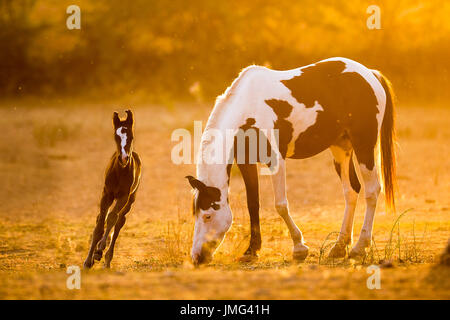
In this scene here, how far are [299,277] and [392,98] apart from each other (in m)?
3.34

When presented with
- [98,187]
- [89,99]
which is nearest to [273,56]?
[89,99]

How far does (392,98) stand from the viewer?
786cm

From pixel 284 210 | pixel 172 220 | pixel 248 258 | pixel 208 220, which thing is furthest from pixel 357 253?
pixel 172 220

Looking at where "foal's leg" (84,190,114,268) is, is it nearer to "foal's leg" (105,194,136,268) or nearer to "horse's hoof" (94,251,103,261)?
"horse's hoof" (94,251,103,261)

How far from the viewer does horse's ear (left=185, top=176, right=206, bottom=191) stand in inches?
261

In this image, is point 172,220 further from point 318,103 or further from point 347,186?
point 318,103

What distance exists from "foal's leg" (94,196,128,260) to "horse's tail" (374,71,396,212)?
2815mm

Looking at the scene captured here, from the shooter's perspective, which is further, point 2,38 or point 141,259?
point 2,38

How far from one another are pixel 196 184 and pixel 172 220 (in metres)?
3.60

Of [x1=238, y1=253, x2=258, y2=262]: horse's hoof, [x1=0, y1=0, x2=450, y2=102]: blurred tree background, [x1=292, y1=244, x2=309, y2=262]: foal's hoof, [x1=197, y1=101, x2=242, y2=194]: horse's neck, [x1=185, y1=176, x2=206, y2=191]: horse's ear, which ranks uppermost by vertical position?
[x1=0, y1=0, x2=450, y2=102]: blurred tree background

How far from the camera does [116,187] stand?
716 centimetres

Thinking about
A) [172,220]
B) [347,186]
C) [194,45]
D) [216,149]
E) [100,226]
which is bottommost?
[172,220]

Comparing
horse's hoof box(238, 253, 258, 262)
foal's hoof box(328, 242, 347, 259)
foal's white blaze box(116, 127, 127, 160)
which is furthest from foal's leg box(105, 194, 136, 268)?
foal's hoof box(328, 242, 347, 259)
